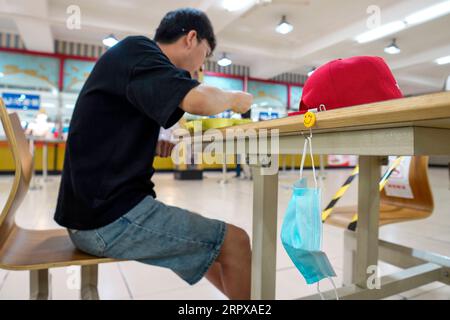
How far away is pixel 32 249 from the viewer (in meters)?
0.79

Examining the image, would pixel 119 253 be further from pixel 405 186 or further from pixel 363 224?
pixel 405 186

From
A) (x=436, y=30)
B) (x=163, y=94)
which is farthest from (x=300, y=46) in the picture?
(x=163, y=94)

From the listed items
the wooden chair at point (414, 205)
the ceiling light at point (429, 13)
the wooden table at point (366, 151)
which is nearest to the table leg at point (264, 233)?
the wooden table at point (366, 151)

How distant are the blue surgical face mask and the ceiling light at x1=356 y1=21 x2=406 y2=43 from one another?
6.31m

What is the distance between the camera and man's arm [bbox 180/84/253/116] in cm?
63

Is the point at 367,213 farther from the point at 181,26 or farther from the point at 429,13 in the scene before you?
the point at 429,13

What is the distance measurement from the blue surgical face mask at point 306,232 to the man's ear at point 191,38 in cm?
51

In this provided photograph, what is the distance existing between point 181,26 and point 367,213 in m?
0.87

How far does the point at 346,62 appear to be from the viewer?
648 mm

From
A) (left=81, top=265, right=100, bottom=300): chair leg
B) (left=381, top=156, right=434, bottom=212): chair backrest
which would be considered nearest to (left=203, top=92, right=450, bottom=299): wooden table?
(left=381, top=156, right=434, bottom=212): chair backrest

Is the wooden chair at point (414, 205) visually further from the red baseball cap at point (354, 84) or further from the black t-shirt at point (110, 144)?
the black t-shirt at point (110, 144)

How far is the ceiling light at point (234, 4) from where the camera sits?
16.4 feet

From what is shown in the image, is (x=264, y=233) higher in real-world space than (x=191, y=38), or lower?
lower

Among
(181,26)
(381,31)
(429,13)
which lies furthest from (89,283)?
(381,31)
